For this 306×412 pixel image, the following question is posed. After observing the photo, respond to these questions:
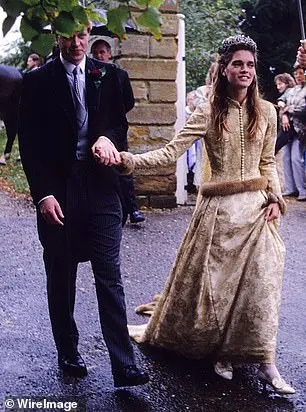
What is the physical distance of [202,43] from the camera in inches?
658

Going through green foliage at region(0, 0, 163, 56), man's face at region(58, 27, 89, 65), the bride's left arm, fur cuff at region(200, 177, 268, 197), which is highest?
man's face at region(58, 27, 89, 65)

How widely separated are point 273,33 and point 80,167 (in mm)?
13868

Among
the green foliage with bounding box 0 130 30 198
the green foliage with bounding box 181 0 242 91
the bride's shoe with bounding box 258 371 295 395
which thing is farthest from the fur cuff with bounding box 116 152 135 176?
the green foliage with bounding box 181 0 242 91

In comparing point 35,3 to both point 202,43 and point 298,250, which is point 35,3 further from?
point 202,43

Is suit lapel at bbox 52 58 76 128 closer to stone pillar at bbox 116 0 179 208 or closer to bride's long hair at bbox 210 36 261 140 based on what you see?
bride's long hair at bbox 210 36 261 140

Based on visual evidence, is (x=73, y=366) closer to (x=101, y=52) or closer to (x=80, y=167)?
(x=80, y=167)

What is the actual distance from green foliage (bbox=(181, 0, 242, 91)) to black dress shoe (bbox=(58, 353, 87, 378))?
38.7 feet

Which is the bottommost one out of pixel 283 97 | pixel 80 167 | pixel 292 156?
pixel 292 156

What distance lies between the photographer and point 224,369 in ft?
17.1

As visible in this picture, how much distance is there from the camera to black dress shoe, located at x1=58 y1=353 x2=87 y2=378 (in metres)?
5.11

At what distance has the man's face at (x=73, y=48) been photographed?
15.6 ft

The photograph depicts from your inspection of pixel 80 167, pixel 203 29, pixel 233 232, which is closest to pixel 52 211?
pixel 80 167

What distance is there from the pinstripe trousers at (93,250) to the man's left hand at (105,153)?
0.24 meters

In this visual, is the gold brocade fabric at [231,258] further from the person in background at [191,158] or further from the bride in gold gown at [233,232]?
the person in background at [191,158]
